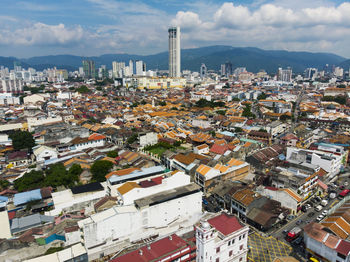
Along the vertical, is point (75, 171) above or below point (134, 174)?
below

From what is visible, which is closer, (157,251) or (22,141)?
(157,251)

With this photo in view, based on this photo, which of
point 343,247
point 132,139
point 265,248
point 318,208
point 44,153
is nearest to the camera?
point 343,247

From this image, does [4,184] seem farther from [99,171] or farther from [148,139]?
[148,139]

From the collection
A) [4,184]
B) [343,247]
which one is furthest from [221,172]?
[4,184]

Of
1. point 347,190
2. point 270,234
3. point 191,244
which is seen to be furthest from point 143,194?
point 347,190

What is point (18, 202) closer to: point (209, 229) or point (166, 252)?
point (166, 252)

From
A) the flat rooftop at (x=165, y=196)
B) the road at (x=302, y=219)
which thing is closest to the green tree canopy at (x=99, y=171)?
the flat rooftop at (x=165, y=196)
